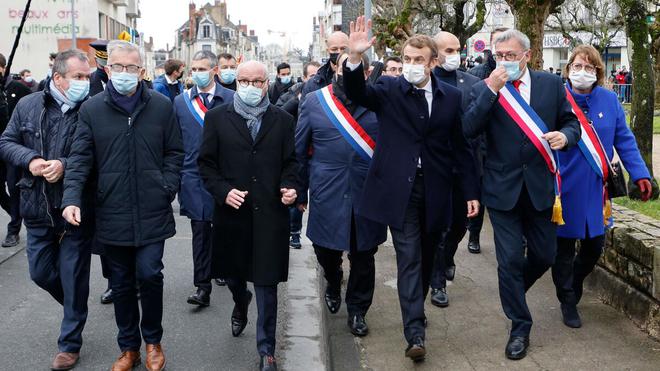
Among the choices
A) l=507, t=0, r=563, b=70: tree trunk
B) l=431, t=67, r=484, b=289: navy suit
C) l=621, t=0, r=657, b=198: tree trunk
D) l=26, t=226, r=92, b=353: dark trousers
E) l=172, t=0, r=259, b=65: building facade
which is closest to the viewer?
l=26, t=226, r=92, b=353: dark trousers

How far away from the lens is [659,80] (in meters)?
26.0

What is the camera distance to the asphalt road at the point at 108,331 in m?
5.21

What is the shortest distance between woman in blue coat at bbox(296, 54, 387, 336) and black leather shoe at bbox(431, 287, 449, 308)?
89 centimetres

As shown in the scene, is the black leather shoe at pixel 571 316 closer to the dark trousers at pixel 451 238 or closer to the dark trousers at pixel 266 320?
the dark trousers at pixel 451 238

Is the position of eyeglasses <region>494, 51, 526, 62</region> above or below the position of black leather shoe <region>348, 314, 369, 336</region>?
above

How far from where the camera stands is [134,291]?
5078mm

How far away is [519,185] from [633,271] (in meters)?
1.43

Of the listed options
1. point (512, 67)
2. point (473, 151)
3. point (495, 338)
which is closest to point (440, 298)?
point (495, 338)

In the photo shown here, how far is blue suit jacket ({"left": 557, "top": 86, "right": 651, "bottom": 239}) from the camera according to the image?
19.7ft

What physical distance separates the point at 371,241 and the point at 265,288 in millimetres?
1113

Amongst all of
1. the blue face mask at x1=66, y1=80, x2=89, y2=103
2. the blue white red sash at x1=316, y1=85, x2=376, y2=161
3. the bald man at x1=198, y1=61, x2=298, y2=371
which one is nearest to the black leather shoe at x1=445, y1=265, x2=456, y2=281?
the blue white red sash at x1=316, y1=85, x2=376, y2=161

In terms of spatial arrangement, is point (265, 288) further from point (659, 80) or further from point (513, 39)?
point (659, 80)

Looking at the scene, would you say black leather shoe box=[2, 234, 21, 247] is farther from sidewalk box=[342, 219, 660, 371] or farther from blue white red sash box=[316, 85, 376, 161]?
blue white red sash box=[316, 85, 376, 161]

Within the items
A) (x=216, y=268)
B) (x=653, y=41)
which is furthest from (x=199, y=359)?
(x=653, y=41)
